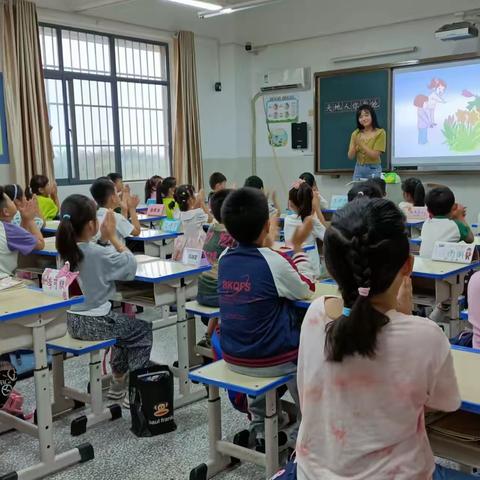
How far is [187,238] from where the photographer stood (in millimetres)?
4840

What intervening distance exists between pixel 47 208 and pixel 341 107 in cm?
451

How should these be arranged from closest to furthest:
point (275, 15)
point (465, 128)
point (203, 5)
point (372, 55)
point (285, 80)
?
point (465, 128) < point (203, 5) < point (372, 55) < point (285, 80) < point (275, 15)

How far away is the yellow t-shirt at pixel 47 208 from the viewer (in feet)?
19.4

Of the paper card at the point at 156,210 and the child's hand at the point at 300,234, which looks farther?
the paper card at the point at 156,210

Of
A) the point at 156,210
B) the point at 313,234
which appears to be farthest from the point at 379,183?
the point at 156,210

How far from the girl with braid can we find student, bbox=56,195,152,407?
1.87 meters

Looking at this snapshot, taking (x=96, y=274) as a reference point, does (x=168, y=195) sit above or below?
above

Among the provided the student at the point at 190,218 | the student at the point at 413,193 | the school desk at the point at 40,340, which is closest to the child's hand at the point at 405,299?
the school desk at the point at 40,340

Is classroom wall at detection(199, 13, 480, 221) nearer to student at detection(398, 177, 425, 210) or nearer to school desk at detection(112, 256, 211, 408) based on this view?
student at detection(398, 177, 425, 210)

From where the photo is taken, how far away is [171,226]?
5.19 meters

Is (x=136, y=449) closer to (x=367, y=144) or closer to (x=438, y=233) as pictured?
(x=438, y=233)

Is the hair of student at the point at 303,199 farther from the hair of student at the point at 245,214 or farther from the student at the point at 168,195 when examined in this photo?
the hair of student at the point at 245,214

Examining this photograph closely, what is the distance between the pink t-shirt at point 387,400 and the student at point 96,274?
1.86 metres

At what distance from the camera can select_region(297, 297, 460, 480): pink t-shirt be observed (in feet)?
4.11
